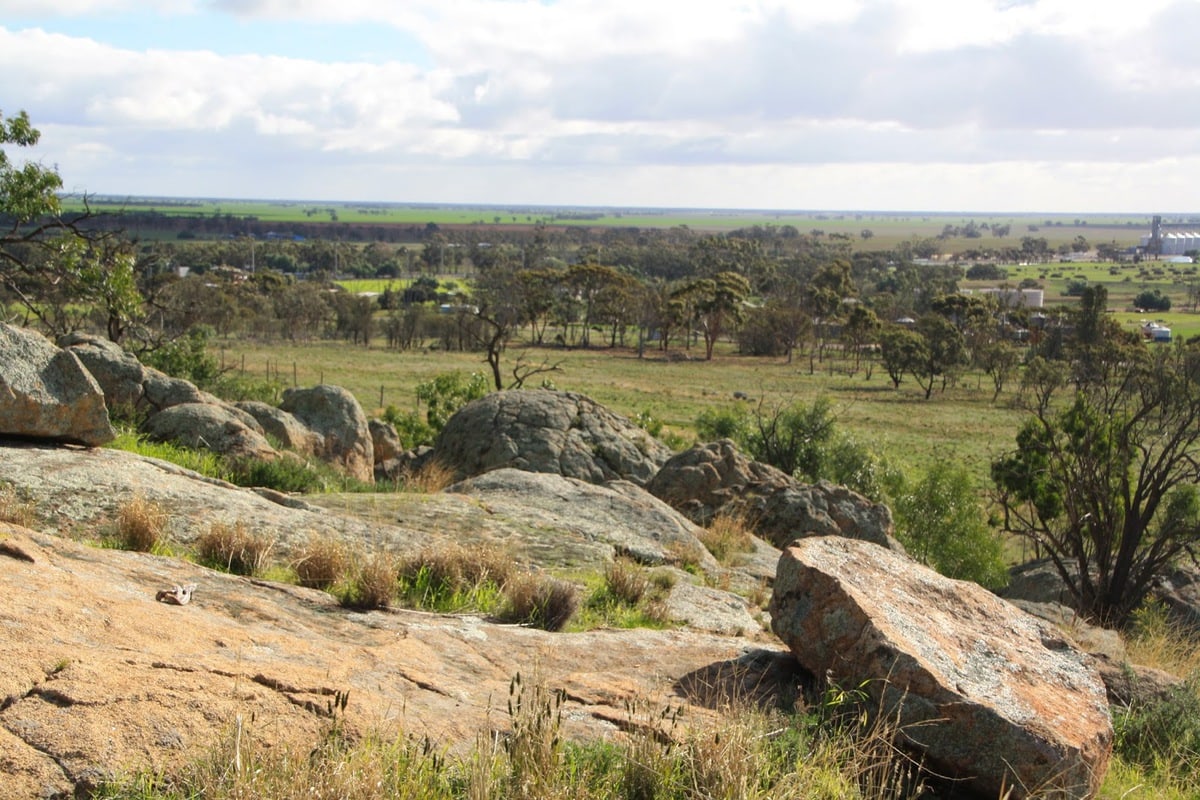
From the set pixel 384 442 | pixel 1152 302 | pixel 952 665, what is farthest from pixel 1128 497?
pixel 1152 302

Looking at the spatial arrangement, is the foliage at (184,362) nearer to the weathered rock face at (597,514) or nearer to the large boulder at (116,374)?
the large boulder at (116,374)

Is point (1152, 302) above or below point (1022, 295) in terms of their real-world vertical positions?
below

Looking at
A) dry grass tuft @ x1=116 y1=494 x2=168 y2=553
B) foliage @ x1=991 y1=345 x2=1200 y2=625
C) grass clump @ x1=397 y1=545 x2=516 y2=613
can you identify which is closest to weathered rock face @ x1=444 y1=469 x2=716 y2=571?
grass clump @ x1=397 y1=545 x2=516 y2=613

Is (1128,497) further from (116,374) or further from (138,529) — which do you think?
(116,374)

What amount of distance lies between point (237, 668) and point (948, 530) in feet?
61.9

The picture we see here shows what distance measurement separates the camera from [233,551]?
639cm

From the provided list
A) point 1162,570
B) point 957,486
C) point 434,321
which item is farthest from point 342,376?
point 1162,570

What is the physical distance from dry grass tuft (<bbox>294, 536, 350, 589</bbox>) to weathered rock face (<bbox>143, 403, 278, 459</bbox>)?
17.3 feet

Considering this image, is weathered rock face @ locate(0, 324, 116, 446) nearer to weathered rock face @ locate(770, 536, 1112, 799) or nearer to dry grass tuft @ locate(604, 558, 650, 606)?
dry grass tuft @ locate(604, 558, 650, 606)

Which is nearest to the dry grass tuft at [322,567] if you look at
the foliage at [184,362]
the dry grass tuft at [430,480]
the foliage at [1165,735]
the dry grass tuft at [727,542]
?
the dry grass tuft at [430,480]

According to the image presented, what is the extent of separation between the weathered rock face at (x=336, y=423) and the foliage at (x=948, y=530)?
10.5 m

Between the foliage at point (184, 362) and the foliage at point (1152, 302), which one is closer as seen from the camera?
the foliage at point (184, 362)

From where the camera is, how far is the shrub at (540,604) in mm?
6246

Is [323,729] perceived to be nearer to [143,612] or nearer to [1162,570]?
[143,612]
